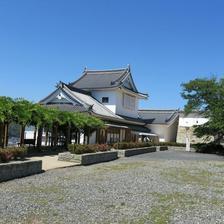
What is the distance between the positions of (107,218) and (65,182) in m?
4.95

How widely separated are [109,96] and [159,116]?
12.5 m

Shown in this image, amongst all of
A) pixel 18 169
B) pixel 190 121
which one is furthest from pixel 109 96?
pixel 18 169

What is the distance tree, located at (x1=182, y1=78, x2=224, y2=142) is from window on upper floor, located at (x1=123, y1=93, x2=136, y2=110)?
26.6ft

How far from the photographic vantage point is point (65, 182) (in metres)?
13.1

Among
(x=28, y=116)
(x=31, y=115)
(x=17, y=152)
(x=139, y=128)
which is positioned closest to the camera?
(x=17, y=152)

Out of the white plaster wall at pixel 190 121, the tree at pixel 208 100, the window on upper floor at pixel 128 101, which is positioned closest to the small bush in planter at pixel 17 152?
the tree at pixel 208 100

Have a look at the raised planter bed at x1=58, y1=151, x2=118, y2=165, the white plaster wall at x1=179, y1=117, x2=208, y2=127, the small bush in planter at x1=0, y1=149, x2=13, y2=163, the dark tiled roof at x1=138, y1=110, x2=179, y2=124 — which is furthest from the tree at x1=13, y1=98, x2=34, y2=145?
the white plaster wall at x1=179, y1=117, x2=208, y2=127

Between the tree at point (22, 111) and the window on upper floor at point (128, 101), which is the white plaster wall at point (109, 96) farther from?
the tree at point (22, 111)

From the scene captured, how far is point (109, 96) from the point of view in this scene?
41.6m

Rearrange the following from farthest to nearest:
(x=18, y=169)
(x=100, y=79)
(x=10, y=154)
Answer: (x=100, y=79) → (x=10, y=154) → (x=18, y=169)

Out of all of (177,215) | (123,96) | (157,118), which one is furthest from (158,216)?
(157,118)

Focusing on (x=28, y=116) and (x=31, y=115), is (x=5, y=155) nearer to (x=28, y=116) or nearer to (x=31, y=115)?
(x=28, y=116)

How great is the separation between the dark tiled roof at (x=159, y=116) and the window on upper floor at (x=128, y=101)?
16.9 ft

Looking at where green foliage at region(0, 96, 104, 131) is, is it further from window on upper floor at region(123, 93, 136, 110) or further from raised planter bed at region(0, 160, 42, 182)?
window on upper floor at region(123, 93, 136, 110)
